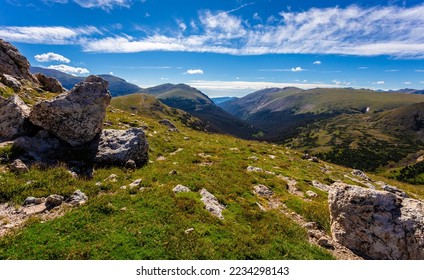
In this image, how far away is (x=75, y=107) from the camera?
70.0 ft

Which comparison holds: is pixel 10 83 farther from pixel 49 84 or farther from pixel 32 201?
pixel 32 201

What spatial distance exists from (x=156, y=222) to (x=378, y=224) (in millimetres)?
12003

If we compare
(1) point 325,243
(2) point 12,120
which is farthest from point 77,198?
(1) point 325,243

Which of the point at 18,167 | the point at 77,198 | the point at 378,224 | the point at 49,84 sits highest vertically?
the point at 49,84

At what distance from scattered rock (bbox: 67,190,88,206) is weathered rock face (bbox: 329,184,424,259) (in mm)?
15124

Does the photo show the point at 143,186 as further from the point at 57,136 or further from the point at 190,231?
the point at 57,136

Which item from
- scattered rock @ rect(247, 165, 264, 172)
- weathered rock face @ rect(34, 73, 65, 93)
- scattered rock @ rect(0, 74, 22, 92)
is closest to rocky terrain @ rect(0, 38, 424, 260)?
scattered rock @ rect(247, 165, 264, 172)

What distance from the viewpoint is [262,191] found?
20.8 m

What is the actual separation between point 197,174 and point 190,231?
8.38 metres

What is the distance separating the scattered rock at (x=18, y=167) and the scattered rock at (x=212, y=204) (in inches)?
473

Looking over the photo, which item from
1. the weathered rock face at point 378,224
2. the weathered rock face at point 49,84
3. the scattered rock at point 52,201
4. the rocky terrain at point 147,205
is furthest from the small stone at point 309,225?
the weathered rock face at point 49,84

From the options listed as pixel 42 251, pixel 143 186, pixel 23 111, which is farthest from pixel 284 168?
pixel 23 111

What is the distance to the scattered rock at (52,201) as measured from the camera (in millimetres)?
14281

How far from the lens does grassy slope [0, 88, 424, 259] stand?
37.6ft
